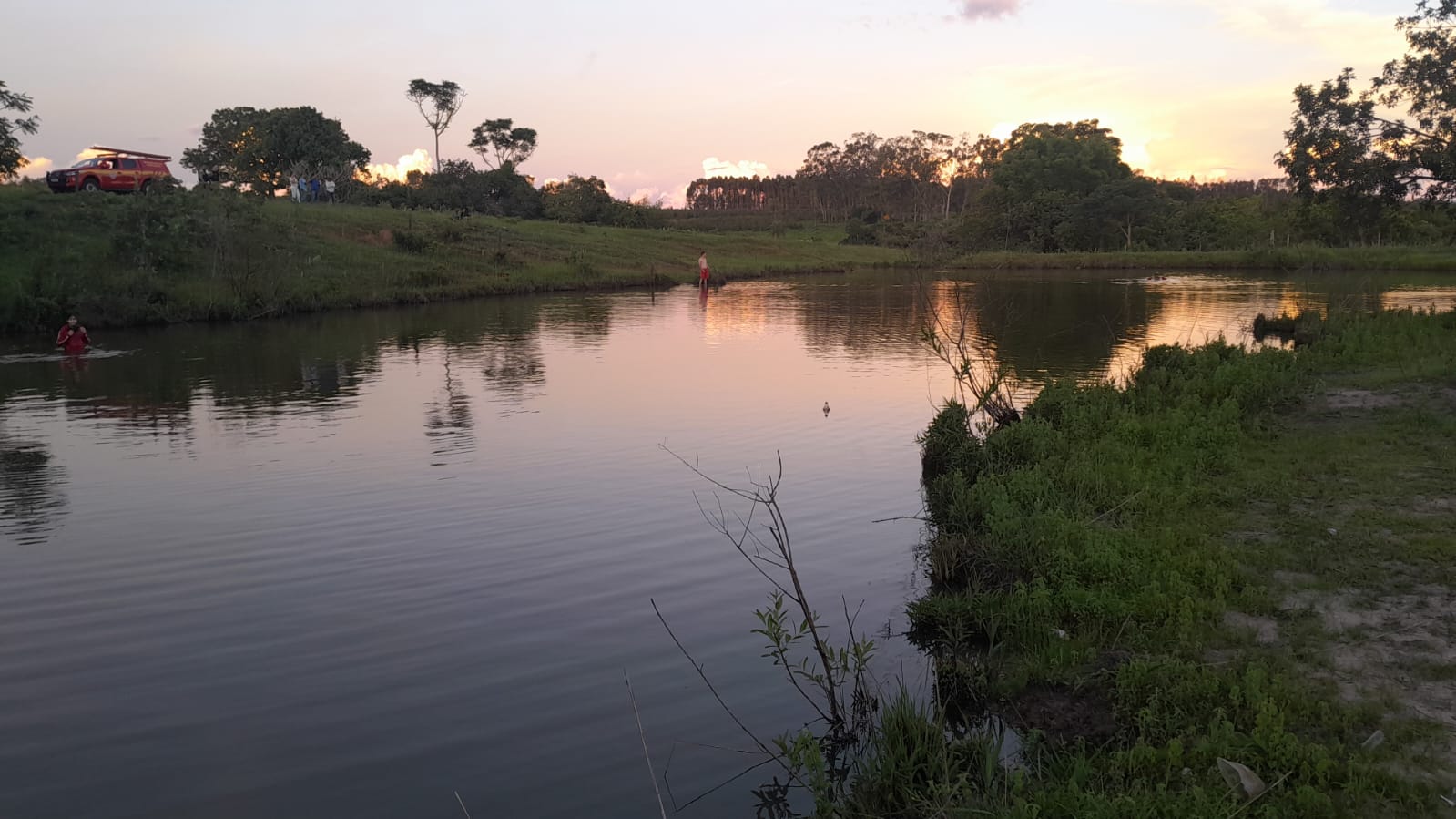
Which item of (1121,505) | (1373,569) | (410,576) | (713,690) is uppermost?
(1121,505)

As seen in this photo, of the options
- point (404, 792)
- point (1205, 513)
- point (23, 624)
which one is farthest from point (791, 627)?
point (23, 624)

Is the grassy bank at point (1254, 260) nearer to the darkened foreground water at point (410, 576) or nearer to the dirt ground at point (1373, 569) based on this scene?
the darkened foreground water at point (410, 576)

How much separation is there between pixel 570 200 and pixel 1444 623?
320ft

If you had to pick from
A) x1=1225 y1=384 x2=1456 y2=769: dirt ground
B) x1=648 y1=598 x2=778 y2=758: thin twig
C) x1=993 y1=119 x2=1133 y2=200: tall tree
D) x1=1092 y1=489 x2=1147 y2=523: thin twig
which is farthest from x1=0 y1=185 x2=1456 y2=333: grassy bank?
x1=993 y1=119 x2=1133 y2=200: tall tree

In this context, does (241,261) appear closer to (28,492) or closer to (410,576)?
(28,492)

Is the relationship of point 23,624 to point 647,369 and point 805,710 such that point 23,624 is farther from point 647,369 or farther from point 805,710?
point 647,369

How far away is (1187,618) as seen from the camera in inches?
297

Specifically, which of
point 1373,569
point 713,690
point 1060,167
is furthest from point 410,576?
point 1060,167

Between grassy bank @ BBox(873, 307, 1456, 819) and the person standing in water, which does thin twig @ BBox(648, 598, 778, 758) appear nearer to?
grassy bank @ BBox(873, 307, 1456, 819)

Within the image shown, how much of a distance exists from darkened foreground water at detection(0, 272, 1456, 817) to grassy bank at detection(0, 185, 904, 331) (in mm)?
13615

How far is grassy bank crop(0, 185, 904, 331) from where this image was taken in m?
38.2

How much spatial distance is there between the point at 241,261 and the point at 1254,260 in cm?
6938

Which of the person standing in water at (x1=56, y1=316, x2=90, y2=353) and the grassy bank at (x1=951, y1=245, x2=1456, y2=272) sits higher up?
the grassy bank at (x1=951, y1=245, x2=1456, y2=272)

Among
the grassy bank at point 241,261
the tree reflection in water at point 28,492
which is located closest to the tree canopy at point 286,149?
the grassy bank at point 241,261
